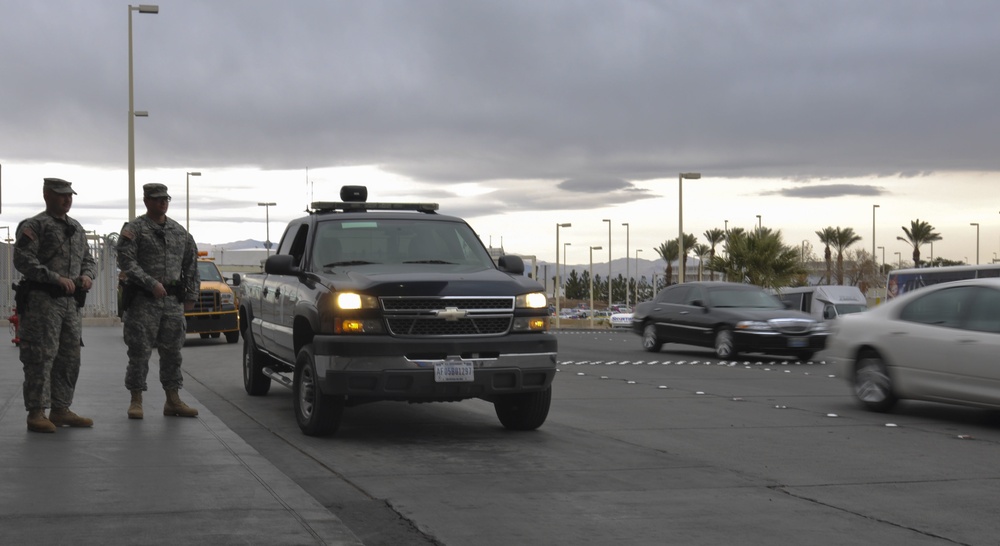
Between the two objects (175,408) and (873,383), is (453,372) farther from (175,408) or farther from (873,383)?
(873,383)

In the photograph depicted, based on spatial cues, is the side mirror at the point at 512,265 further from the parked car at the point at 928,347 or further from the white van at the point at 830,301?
the white van at the point at 830,301

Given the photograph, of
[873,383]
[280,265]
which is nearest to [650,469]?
[280,265]

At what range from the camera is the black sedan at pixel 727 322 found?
21672 millimetres

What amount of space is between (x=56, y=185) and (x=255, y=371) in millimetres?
4742

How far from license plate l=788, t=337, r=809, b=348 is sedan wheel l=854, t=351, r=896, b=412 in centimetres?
883

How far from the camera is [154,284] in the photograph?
397 inches

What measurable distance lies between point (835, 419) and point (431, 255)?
4431mm

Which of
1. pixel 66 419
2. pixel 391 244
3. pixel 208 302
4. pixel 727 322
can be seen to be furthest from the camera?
pixel 208 302

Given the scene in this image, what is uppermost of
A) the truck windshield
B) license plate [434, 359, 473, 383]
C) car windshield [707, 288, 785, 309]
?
the truck windshield

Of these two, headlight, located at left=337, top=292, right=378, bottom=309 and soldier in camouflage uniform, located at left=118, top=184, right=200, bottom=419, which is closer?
headlight, located at left=337, top=292, right=378, bottom=309

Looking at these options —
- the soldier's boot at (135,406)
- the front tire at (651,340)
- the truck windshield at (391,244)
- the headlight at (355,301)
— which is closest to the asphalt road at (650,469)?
the soldier's boot at (135,406)

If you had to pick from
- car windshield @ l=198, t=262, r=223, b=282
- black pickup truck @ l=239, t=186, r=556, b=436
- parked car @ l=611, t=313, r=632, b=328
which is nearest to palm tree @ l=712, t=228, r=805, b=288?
parked car @ l=611, t=313, r=632, b=328

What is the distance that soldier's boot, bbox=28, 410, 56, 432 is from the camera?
30.7 ft

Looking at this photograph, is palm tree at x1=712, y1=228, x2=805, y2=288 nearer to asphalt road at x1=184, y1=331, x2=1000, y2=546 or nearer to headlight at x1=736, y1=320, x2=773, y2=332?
headlight at x1=736, y1=320, x2=773, y2=332
